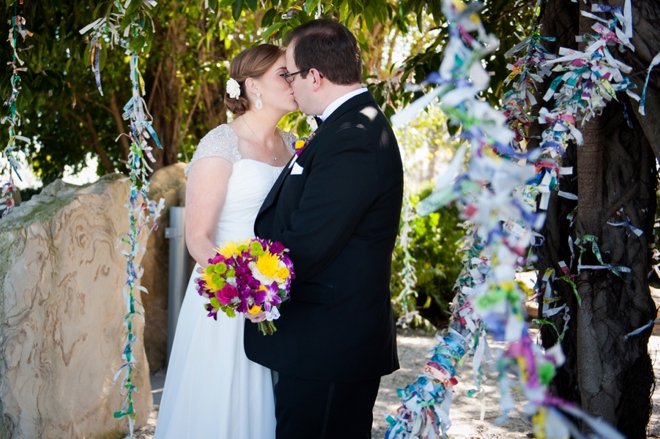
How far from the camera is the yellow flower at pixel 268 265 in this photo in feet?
6.04

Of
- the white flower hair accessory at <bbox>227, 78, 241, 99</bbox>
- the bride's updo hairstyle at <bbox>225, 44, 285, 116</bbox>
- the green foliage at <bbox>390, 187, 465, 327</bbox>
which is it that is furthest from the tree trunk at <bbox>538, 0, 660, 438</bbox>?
the green foliage at <bbox>390, 187, 465, 327</bbox>

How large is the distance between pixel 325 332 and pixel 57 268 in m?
1.88

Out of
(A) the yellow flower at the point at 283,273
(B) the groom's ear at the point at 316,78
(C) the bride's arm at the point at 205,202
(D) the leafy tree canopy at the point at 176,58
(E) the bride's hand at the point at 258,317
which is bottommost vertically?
(E) the bride's hand at the point at 258,317

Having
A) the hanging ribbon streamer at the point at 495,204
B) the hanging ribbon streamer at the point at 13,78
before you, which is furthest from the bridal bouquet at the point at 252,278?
the hanging ribbon streamer at the point at 13,78

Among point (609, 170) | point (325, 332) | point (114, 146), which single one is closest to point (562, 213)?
point (609, 170)

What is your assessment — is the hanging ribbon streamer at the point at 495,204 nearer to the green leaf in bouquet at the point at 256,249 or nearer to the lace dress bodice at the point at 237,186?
the green leaf in bouquet at the point at 256,249

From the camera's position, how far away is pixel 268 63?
2.59 m

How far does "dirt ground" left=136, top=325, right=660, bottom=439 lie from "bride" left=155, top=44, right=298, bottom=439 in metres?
0.78

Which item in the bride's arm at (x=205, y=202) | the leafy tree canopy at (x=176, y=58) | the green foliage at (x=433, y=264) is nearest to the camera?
the bride's arm at (x=205, y=202)

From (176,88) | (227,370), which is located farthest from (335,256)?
(176,88)

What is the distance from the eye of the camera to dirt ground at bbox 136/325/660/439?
12.4 feet

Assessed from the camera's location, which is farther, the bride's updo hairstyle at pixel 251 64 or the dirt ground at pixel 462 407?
the dirt ground at pixel 462 407

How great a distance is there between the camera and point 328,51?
2025mm

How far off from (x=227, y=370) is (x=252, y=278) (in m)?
0.76
